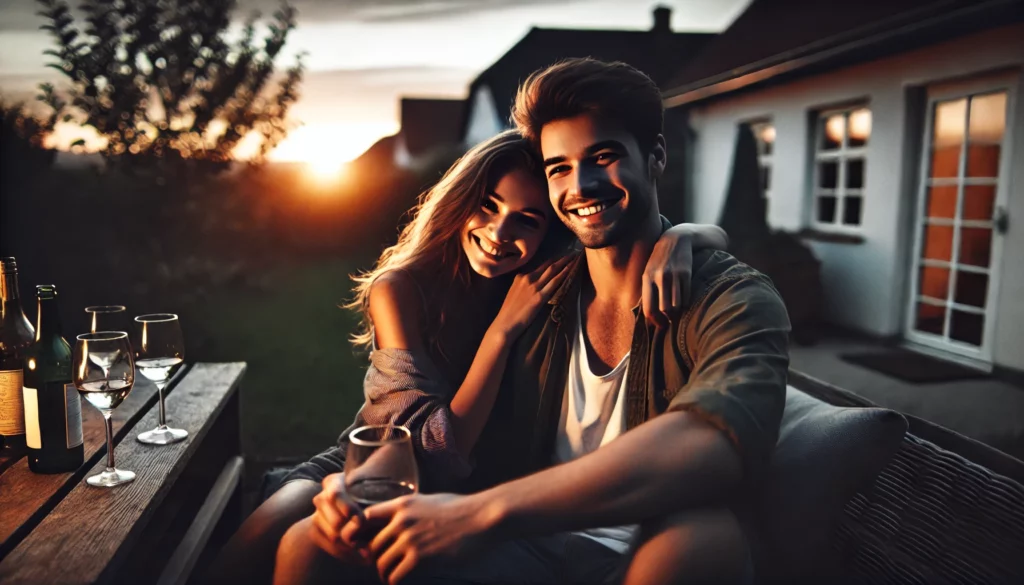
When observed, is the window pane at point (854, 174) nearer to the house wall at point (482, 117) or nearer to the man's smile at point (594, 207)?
the house wall at point (482, 117)

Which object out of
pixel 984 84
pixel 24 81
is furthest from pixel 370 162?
pixel 984 84

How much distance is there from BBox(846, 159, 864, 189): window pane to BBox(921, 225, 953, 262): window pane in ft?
3.29

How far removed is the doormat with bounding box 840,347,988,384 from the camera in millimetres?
5101

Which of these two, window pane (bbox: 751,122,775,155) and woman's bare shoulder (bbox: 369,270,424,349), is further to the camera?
window pane (bbox: 751,122,775,155)

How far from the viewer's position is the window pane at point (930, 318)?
19.6 feet

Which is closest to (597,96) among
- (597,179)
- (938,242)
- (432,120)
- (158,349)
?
(597,179)

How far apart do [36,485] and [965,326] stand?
19.9ft

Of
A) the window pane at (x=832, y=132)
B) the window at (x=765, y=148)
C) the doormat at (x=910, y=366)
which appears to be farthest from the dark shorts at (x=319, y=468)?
the window at (x=765, y=148)

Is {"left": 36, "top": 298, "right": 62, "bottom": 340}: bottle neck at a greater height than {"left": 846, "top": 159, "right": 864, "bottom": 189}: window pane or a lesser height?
lesser

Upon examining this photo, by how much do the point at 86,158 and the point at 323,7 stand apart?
189cm

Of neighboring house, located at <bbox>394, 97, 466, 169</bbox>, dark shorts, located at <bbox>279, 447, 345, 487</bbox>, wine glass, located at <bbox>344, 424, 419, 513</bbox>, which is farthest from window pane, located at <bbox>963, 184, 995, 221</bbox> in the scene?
neighboring house, located at <bbox>394, 97, 466, 169</bbox>

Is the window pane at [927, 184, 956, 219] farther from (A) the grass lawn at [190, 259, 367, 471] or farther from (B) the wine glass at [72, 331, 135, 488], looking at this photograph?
(B) the wine glass at [72, 331, 135, 488]

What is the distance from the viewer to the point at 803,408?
176 cm

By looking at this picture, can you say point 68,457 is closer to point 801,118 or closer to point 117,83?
point 117,83
